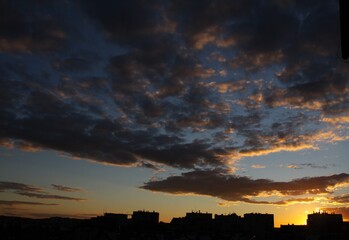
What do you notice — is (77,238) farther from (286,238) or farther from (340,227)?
(340,227)

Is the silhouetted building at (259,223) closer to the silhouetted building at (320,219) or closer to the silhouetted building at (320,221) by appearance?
the silhouetted building at (320,221)

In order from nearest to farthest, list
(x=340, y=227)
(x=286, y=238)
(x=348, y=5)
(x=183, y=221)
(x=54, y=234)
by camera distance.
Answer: (x=348, y=5) → (x=54, y=234) → (x=286, y=238) → (x=340, y=227) → (x=183, y=221)

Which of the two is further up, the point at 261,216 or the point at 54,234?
the point at 261,216

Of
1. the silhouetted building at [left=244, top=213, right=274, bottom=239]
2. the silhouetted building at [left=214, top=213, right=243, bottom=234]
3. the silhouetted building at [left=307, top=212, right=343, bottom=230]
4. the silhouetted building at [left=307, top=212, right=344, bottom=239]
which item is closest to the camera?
the silhouetted building at [left=307, top=212, right=344, bottom=239]

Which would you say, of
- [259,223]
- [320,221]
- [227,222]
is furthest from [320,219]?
[227,222]

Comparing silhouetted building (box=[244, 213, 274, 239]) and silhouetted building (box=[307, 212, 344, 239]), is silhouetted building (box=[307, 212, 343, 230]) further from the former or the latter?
silhouetted building (box=[244, 213, 274, 239])

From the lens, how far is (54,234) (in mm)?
86188

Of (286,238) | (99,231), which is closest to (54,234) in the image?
(99,231)

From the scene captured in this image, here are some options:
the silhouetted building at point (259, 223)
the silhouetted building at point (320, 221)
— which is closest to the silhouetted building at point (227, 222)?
the silhouetted building at point (259, 223)

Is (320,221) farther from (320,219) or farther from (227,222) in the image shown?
(227,222)

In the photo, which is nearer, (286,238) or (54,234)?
(54,234)

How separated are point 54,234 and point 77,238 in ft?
33.4

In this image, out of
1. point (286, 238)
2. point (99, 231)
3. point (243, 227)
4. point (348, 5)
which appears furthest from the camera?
point (243, 227)

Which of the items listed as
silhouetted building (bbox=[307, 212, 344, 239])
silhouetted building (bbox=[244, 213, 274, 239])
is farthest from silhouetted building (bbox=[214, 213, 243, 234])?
silhouetted building (bbox=[307, 212, 344, 239])
